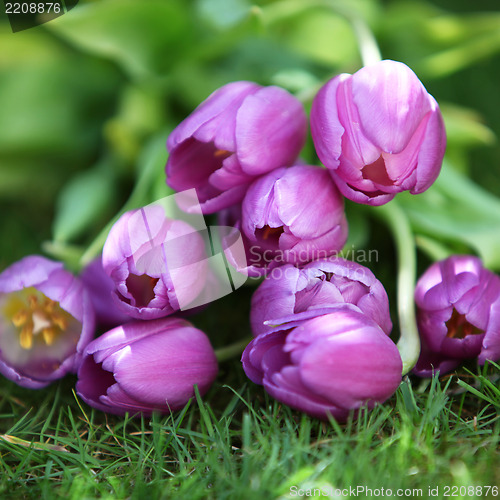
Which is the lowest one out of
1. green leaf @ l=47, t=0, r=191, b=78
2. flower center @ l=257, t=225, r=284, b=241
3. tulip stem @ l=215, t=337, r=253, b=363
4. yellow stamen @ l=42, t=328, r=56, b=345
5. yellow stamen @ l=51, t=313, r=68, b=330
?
tulip stem @ l=215, t=337, r=253, b=363

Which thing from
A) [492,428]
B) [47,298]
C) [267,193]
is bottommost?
[492,428]

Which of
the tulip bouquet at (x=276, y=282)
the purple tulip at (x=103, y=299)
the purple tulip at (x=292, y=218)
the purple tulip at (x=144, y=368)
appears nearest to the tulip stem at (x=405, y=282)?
the tulip bouquet at (x=276, y=282)

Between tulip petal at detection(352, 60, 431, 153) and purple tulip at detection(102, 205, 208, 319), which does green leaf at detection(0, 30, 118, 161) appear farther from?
tulip petal at detection(352, 60, 431, 153)

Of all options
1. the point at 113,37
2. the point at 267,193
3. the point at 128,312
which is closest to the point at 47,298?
the point at 128,312

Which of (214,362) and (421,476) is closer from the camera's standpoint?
(421,476)

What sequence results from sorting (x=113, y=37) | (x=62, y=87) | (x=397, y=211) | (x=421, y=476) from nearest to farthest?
(x=421, y=476)
(x=397, y=211)
(x=113, y=37)
(x=62, y=87)

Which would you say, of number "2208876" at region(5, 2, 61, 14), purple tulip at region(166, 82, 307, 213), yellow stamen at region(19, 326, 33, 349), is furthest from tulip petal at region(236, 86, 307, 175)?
number "2208876" at region(5, 2, 61, 14)

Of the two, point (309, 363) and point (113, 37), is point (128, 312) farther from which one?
point (113, 37)

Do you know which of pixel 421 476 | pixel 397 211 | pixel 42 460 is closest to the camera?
pixel 421 476
